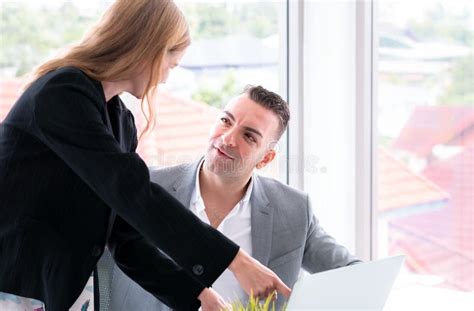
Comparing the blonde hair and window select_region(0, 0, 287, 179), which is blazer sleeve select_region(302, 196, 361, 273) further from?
the blonde hair

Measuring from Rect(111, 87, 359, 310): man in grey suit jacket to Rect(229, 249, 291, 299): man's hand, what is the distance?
0.66m

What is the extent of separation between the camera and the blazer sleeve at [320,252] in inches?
85.0

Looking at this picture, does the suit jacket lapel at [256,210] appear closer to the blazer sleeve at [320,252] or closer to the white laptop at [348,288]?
the blazer sleeve at [320,252]

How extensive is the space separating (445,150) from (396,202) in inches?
11.1

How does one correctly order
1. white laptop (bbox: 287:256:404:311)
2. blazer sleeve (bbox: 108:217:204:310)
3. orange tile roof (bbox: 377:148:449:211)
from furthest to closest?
orange tile roof (bbox: 377:148:449:211) < blazer sleeve (bbox: 108:217:204:310) < white laptop (bbox: 287:256:404:311)

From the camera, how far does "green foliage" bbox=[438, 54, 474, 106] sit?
2773mm

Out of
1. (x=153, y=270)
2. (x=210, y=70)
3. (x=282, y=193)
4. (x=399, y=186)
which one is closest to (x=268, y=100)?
(x=282, y=193)

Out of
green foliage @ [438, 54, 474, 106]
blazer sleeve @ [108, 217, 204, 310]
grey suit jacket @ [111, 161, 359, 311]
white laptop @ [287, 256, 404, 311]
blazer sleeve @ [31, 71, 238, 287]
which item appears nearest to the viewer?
blazer sleeve @ [31, 71, 238, 287]

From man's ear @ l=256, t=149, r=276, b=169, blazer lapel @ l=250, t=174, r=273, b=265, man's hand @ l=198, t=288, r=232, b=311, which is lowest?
blazer lapel @ l=250, t=174, r=273, b=265

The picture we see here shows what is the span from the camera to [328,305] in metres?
1.57

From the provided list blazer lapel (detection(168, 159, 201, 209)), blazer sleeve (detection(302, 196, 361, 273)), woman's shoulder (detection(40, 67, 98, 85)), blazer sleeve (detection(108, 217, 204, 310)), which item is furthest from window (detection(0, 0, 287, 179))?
woman's shoulder (detection(40, 67, 98, 85))

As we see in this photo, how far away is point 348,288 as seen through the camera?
5.10 ft

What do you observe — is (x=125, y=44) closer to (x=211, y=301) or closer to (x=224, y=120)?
(x=211, y=301)

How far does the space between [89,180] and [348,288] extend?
1.83 feet
